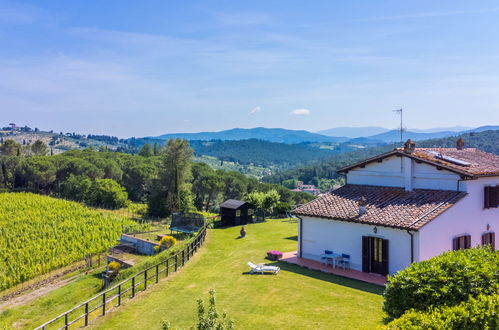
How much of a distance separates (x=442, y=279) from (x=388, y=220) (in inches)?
312

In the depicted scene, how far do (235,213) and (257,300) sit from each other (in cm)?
1798

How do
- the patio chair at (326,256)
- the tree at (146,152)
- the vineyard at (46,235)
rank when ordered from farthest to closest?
the tree at (146,152), the vineyard at (46,235), the patio chair at (326,256)

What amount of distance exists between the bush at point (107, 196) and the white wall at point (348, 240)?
144 feet

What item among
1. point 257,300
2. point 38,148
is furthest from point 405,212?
point 38,148

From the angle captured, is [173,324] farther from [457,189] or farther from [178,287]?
[457,189]

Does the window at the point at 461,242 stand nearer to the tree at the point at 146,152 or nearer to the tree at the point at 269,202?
the tree at the point at 269,202

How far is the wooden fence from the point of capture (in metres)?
12.8

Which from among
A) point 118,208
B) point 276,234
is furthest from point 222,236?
point 118,208

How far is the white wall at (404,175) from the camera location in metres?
17.0

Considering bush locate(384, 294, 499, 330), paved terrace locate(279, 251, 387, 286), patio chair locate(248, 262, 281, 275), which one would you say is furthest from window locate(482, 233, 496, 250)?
bush locate(384, 294, 499, 330)

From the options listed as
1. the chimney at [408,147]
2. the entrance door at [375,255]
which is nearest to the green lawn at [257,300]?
the entrance door at [375,255]

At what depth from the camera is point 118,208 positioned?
56.2 meters

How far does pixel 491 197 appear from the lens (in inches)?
705

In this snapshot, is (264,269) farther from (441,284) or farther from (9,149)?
(9,149)
